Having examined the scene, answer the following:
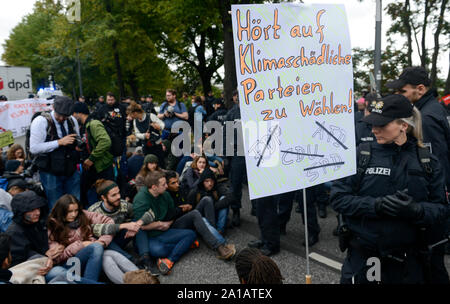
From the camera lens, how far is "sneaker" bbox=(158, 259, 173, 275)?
161 inches

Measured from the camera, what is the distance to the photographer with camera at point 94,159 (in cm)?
534

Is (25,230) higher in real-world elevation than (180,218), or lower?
higher

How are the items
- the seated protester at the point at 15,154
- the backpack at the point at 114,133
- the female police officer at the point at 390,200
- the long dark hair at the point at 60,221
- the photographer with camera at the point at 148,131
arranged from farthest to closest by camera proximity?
the photographer with camera at the point at 148,131 < the seated protester at the point at 15,154 < the backpack at the point at 114,133 < the long dark hair at the point at 60,221 < the female police officer at the point at 390,200

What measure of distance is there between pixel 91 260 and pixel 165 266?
2.83 feet

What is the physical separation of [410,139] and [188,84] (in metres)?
27.4

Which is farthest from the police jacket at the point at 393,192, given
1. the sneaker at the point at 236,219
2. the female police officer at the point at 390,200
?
the sneaker at the point at 236,219

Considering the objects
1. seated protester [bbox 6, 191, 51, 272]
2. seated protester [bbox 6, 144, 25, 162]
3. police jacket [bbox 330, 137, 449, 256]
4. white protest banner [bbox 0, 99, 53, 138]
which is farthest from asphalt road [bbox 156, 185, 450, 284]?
white protest banner [bbox 0, 99, 53, 138]

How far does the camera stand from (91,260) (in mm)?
3645

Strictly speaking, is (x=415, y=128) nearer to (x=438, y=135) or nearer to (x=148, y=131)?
(x=438, y=135)

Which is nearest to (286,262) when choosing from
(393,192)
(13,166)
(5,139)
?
(393,192)

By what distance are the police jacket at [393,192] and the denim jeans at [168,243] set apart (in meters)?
2.57

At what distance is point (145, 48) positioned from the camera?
65.8 ft

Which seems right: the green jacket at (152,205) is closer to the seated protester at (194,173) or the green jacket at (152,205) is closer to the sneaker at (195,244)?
the sneaker at (195,244)
